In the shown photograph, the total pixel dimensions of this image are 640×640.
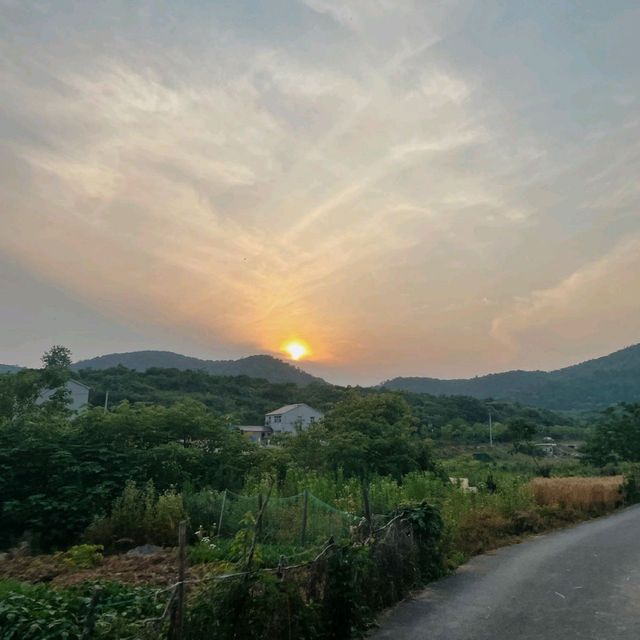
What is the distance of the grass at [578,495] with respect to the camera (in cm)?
2147

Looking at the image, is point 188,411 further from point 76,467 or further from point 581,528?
point 581,528

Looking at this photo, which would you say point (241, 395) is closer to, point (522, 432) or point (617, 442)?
point (522, 432)

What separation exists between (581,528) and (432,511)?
10511mm

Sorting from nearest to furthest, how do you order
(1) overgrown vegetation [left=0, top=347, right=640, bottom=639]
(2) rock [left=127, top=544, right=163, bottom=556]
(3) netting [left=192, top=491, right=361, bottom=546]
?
1. (1) overgrown vegetation [left=0, top=347, right=640, bottom=639]
2. (3) netting [left=192, top=491, right=361, bottom=546]
3. (2) rock [left=127, top=544, right=163, bottom=556]

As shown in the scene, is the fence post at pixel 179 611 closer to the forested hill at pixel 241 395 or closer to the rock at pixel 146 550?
the rock at pixel 146 550

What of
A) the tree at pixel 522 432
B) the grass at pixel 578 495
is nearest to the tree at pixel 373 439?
the grass at pixel 578 495

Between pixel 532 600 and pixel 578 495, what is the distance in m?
14.7

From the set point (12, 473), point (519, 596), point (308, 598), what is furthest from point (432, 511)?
point (12, 473)

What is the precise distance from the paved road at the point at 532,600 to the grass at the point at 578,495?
22.1 feet

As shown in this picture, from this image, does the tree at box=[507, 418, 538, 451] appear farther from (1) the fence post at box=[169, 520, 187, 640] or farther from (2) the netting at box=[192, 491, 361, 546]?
(1) the fence post at box=[169, 520, 187, 640]

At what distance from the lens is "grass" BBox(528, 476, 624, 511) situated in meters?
21.5

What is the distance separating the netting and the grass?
39.2 feet

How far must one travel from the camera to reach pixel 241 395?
10394 cm

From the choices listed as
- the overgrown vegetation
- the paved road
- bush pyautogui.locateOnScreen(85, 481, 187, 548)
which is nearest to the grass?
the overgrown vegetation
